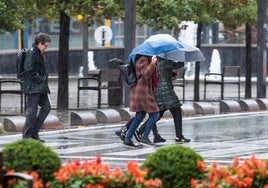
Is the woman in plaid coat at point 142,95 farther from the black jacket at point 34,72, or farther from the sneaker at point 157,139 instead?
the black jacket at point 34,72

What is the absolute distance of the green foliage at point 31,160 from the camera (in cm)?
977

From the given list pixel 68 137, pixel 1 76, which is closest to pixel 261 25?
pixel 68 137

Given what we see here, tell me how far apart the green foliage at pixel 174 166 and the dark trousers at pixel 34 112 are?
8545 mm

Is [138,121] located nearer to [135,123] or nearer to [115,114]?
[135,123]

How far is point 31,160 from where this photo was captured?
32.1ft

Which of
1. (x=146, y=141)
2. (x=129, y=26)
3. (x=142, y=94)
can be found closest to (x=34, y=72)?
(x=142, y=94)

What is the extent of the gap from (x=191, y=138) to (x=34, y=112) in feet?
11.0

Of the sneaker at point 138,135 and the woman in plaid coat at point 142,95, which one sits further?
the sneaker at point 138,135

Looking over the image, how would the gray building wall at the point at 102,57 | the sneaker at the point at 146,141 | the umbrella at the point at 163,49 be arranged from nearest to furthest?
the umbrella at the point at 163,49 < the sneaker at the point at 146,141 < the gray building wall at the point at 102,57

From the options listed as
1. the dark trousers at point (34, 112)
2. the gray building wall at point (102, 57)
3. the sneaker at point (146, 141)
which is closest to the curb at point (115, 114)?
Result: the dark trousers at point (34, 112)

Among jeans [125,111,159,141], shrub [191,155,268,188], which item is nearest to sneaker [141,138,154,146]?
jeans [125,111,159,141]

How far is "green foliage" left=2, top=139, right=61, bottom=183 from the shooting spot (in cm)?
977

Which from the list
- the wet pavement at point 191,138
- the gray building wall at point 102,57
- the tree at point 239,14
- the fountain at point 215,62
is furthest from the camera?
the fountain at point 215,62

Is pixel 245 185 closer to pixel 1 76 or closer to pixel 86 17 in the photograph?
pixel 86 17
